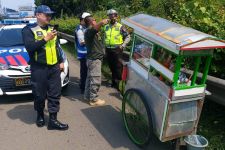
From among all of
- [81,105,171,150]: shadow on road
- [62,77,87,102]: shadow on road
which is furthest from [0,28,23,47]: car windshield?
[81,105,171,150]: shadow on road

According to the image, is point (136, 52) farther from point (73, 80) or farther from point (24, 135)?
point (73, 80)

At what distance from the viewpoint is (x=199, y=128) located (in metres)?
5.06

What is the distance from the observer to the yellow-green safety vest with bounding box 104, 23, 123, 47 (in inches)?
290

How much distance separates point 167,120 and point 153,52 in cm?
92

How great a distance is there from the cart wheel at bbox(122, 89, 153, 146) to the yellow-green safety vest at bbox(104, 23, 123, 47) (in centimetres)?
273

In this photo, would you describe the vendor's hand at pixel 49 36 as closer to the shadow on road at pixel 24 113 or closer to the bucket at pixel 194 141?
the shadow on road at pixel 24 113

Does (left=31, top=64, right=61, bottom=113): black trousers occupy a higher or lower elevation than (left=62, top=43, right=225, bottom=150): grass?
higher

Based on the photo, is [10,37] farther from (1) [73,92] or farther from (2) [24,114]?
(2) [24,114]

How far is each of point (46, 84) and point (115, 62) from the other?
2735 millimetres

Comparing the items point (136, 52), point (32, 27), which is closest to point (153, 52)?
point (136, 52)

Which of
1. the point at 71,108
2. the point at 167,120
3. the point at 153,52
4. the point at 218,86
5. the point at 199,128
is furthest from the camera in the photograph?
the point at 71,108

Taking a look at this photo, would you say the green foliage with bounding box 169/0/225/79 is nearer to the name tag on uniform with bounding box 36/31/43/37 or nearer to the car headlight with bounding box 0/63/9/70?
the name tag on uniform with bounding box 36/31/43/37

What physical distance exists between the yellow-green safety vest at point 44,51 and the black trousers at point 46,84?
115 mm

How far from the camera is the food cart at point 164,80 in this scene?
367 centimetres
